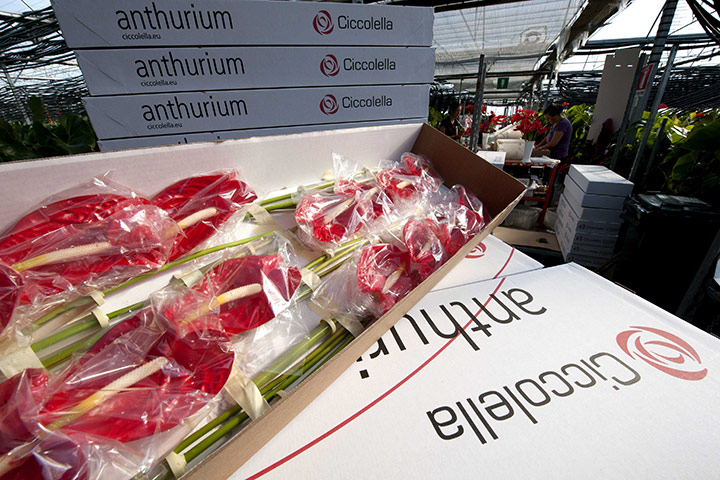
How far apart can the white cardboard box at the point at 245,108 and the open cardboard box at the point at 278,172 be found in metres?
0.15

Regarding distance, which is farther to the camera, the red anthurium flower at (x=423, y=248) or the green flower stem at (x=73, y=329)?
the red anthurium flower at (x=423, y=248)

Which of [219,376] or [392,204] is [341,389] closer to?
[219,376]

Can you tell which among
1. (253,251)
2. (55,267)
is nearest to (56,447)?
(55,267)

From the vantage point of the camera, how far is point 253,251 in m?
0.86

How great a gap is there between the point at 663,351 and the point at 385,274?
78 cm

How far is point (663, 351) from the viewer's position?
792 millimetres

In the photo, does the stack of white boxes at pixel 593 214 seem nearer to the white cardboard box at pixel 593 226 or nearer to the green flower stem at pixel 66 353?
the white cardboard box at pixel 593 226

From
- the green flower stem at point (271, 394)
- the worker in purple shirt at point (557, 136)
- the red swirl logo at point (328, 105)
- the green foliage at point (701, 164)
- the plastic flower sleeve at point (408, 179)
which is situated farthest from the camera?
the worker in purple shirt at point (557, 136)

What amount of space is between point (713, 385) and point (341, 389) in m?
0.89

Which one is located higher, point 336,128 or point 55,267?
point 336,128

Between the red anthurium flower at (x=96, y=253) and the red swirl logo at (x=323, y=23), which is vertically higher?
the red swirl logo at (x=323, y=23)

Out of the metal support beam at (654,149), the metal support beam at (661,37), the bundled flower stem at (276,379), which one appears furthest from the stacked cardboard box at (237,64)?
the metal support beam at (654,149)

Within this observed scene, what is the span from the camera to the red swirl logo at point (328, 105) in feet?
4.44

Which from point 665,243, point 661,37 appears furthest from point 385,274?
point 661,37
